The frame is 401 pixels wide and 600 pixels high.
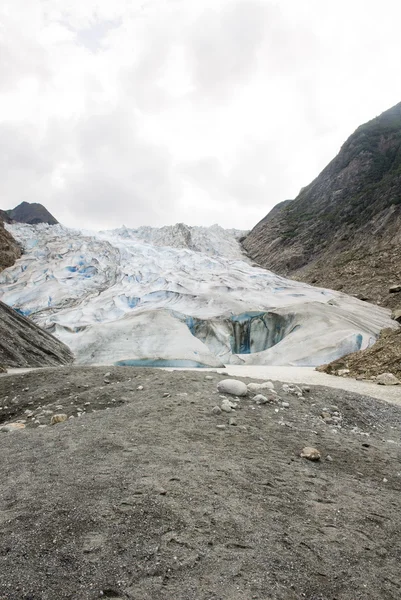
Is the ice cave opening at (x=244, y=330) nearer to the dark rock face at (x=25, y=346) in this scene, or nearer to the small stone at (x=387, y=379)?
the dark rock face at (x=25, y=346)

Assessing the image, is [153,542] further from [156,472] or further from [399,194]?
[399,194]

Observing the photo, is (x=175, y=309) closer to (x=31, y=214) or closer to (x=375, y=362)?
(x=375, y=362)

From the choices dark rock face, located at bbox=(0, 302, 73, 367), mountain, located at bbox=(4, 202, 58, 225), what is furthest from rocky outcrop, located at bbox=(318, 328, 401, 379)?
mountain, located at bbox=(4, 202, 58, 225)

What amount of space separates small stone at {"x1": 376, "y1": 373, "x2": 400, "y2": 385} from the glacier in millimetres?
4271

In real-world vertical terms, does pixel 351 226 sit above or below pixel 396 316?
above

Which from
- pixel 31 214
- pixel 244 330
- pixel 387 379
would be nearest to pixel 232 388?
pixel 387 379

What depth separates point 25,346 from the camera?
11375 millimetres

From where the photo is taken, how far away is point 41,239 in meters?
34.5

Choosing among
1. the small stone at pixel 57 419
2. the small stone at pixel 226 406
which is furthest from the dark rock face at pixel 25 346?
the small stone at pixel 226 406

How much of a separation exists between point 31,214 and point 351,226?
159 ft

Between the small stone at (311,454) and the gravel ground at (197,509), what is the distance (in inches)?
2.2

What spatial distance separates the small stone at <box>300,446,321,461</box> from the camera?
331 centimetres

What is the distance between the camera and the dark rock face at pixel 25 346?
10.6 meters

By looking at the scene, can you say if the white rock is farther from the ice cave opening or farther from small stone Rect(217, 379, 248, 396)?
the ice cave opening
